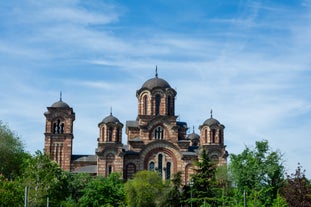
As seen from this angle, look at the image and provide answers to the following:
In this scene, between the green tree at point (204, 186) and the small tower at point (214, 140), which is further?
the small tower at point (214, 140)

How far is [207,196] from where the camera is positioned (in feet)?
160

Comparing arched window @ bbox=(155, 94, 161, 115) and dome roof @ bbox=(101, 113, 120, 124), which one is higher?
arched window @ bbox=(155, 94, 161, 115)

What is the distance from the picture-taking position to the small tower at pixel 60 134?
63.2 meters

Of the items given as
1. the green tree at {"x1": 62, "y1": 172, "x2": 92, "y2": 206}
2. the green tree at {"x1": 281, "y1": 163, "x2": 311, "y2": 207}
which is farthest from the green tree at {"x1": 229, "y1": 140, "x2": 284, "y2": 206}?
the green tree at {"x1": 62, "y1": 172, "x2": 92, "y2": 206}

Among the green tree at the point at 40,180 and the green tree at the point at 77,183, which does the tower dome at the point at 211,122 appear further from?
the green tree at the point at 40,180

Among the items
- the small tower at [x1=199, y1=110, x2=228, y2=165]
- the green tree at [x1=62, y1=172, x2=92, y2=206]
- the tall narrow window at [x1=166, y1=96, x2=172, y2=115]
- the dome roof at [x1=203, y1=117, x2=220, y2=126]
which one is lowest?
the green tree at [x1=62, y1=172, x2=92, y2=206]

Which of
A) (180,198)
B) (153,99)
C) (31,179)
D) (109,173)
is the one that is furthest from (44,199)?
(153,99)

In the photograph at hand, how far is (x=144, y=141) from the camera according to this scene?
61.2 metres

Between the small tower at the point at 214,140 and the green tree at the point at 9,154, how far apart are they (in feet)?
64.9

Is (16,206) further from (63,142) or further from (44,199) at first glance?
(63,142)

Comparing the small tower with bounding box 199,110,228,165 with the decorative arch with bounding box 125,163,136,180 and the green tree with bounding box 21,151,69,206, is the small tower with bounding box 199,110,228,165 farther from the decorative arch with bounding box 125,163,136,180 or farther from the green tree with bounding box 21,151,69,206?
the green tree with bounding box 21,151,69,206

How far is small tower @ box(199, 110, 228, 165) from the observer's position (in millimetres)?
61469

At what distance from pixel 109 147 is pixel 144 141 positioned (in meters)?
3.96

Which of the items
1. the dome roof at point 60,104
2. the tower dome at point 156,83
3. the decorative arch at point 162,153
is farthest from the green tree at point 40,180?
the tower dome at point 156,83
